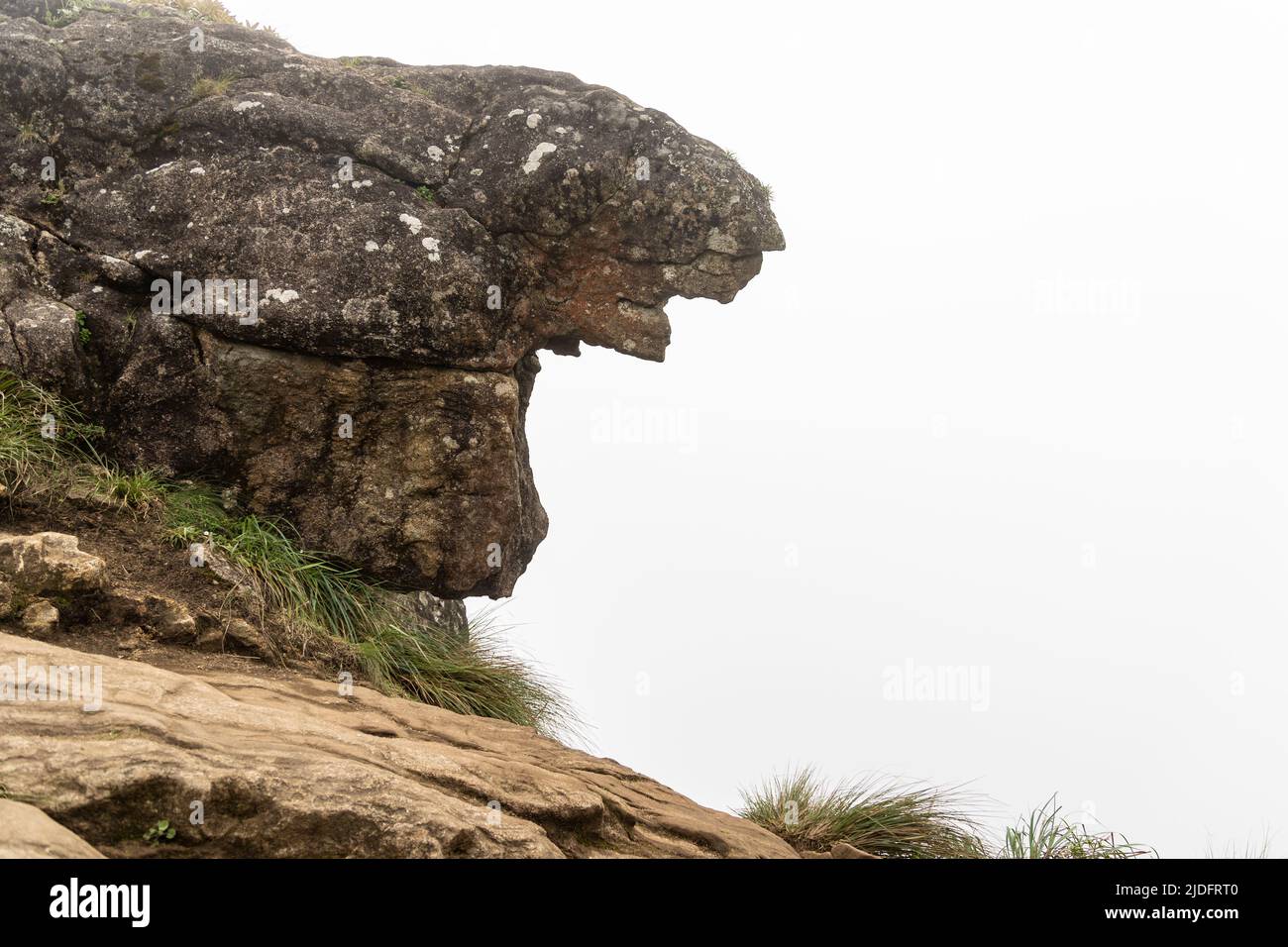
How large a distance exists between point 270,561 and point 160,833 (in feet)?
11.5

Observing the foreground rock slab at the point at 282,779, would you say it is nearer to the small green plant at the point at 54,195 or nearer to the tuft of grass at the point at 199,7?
the small green plant at the point at 54,195

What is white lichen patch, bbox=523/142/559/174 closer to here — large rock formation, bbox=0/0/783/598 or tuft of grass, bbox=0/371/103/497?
large rock formation, bbox=0/0/783/598

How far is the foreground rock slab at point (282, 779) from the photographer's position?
4.17 meters

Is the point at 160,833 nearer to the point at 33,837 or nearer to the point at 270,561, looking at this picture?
the point at 33,837

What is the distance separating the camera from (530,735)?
277 inches

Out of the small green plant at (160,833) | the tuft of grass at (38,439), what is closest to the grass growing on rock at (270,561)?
the tuft of grass at (38,439)

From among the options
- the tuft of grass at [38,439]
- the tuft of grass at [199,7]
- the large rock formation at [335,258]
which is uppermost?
the tuft of grass at [199,7]

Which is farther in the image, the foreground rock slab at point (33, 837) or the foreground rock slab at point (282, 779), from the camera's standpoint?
the foreground rock slab at point (282, 779)

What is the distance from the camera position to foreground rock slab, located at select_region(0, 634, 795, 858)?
4.17m

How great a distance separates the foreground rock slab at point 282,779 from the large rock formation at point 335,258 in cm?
222

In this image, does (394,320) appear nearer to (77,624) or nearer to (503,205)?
(503,205)

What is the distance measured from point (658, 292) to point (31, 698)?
5541 millimetres

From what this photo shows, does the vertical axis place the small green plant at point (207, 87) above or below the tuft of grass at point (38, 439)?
above
